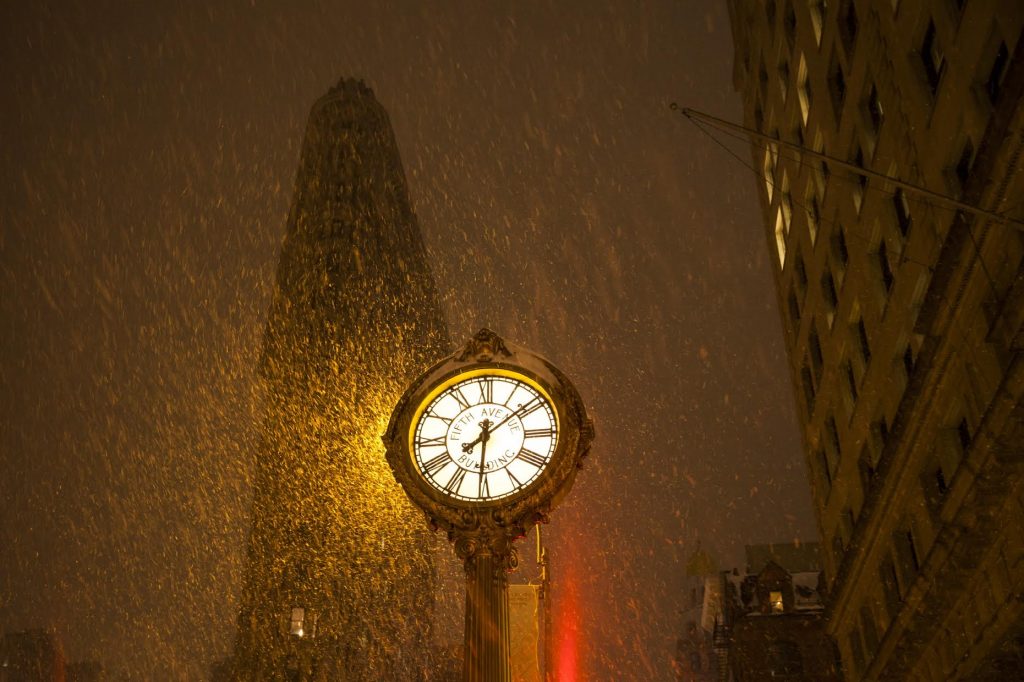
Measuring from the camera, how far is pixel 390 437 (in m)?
7.19

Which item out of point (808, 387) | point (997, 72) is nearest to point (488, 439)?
point (997, 72)

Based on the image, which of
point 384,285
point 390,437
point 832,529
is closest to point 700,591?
point 384,285

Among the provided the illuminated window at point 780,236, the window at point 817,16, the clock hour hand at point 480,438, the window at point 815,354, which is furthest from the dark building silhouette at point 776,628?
the clock hour hand at point 480,438

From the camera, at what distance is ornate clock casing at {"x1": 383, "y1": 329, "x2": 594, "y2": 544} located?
22.2 ft

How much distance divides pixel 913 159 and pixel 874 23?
3.70 metres

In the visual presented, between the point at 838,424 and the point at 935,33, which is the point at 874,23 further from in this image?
the point at 838,424

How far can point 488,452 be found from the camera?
7121 mm

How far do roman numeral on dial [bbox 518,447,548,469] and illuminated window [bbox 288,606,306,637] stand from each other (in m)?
74.6

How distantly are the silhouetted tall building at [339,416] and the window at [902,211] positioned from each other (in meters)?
50.4

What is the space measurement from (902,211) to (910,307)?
2230mm

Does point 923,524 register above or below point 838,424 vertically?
below

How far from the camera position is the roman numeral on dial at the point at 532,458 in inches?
273

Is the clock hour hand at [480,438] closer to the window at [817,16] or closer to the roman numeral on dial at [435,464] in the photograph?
the roman numeral on dial at [435,464]

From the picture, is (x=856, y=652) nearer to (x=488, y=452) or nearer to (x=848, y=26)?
(x=848, y=26)
